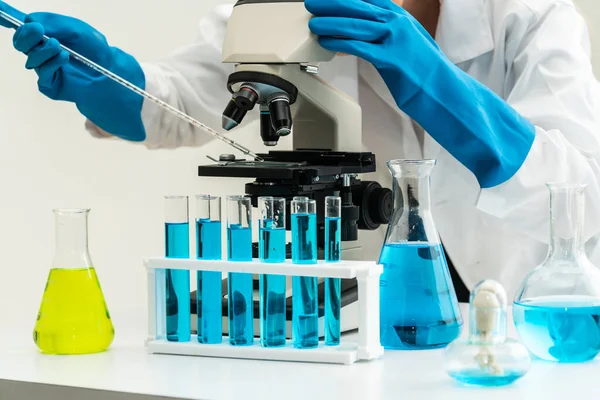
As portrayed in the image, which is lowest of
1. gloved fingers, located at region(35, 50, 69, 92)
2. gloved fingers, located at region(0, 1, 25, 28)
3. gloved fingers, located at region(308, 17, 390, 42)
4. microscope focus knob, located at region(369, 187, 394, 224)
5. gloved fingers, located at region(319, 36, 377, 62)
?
microscope focus knob, located at region(369, 187, 394, 224)

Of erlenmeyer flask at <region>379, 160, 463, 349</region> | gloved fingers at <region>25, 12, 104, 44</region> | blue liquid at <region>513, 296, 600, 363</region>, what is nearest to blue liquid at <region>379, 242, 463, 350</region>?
erlenmeyer flask at <region>379, 160, 463, 349</region>

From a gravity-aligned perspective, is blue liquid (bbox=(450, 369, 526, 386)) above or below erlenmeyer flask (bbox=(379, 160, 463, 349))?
below

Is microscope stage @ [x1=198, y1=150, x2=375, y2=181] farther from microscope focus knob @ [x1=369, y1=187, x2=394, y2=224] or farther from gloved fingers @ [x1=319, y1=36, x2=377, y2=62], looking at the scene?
gloved fingers @ [x1=319, y1=36, x2=377, y2=62]

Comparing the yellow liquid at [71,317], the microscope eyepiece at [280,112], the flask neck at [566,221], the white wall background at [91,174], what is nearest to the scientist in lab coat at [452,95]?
the microscope eyepiece at [280,112]

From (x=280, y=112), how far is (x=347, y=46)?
6.4 inches

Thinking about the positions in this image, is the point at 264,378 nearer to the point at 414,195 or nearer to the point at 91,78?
the point at 414,195

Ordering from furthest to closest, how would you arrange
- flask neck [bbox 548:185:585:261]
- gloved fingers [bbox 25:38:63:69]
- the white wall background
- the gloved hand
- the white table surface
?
the white wall background → the gloved hand → gloved fingers [bbox 25:38:63:69] → flask neck [bbox 548:185:585:261] → the white table surface

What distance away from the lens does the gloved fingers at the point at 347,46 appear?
48.7 inches

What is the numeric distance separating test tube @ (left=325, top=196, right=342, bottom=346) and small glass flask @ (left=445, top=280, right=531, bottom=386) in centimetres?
16

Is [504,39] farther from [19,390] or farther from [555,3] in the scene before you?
[19,390]

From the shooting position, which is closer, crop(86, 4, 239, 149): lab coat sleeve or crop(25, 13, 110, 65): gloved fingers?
crop(25, 13, 110, 65): gloved fingers

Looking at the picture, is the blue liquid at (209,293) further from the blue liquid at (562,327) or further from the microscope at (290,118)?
the blue liquid at (562,327)

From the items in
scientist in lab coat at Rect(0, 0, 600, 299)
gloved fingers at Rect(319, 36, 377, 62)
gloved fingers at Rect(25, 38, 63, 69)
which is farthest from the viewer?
gloved fingers at Rect(25, 38, 63, 69)

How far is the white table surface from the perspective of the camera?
0.90 m
